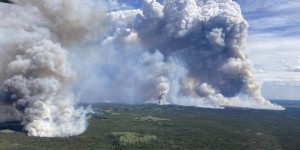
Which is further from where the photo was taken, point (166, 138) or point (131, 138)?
point (166, 138)

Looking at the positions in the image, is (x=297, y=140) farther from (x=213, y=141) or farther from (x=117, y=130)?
(x=117, y=130)

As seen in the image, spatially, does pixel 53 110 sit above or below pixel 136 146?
above

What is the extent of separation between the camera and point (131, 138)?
107 meters

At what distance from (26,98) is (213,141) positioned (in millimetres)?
59803

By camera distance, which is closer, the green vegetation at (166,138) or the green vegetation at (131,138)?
the green vegetation at (166,138)

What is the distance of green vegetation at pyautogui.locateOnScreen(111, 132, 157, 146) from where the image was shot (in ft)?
332

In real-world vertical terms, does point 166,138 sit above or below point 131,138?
below

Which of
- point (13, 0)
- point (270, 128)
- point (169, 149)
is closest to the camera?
point (13, 0)

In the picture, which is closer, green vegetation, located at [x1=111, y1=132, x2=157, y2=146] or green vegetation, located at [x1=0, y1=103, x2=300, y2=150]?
green vegetation, located at [x1=0, y1=103, x2=300, y2=150]

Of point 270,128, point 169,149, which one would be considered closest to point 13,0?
point 169,149

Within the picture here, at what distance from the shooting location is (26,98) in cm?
9494

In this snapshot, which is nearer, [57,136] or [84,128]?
[57,136]

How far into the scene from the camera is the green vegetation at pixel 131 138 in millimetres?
101113

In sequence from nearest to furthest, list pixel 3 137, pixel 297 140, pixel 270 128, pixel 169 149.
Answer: pixel 169 149 → pixel 3 137 → pixel 297 140 → pixel 270 128
